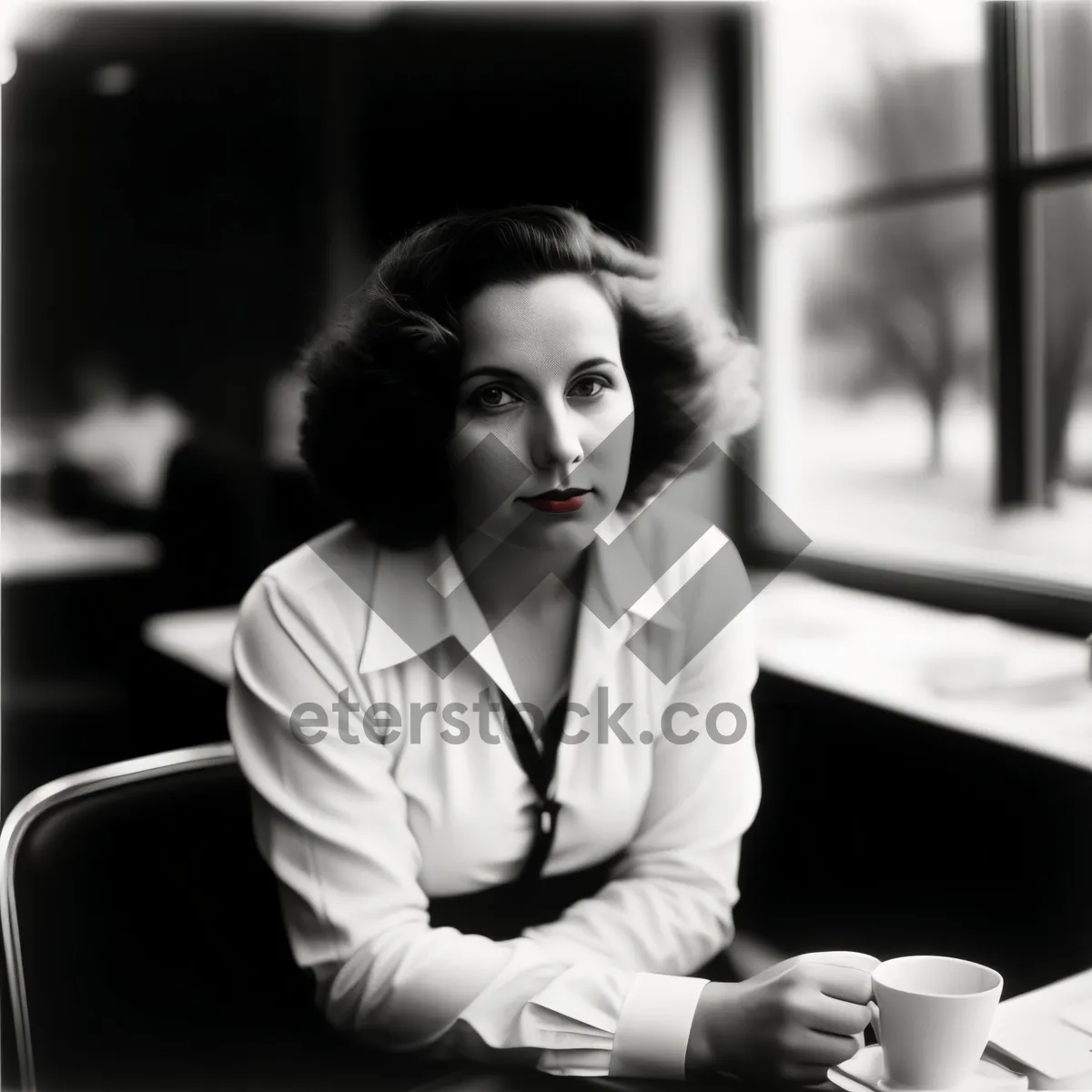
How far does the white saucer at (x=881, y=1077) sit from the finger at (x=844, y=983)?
0.02 meters

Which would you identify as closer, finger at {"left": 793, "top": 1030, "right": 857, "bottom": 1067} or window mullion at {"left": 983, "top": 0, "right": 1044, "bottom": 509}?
finger at {"left": 793, "top": 1030, "right": 857, "bottom": 1067}

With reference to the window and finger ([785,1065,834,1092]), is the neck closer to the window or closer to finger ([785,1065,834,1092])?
the window

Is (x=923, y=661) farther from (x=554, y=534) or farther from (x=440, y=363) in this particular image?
(x=440, y=363)

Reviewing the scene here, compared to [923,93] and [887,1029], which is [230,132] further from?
[887,1029]

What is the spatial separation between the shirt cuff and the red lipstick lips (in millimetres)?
283

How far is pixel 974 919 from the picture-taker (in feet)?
3.08

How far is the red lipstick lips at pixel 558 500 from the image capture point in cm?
70

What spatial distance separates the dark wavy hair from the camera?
68cm

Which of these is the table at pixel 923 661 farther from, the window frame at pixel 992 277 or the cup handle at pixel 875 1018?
the cup handle at pixel 875 1018

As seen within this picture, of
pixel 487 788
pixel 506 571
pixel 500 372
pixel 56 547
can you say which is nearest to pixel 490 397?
pixel 500 372

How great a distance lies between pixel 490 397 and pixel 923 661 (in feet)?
1.59

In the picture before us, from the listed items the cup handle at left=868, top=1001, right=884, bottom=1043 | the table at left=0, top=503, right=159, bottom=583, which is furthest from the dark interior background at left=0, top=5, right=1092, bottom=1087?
the cup handle at left=868, top=1001, right=884, bottom=1043

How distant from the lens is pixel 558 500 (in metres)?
0.70

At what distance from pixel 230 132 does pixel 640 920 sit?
0.66m
